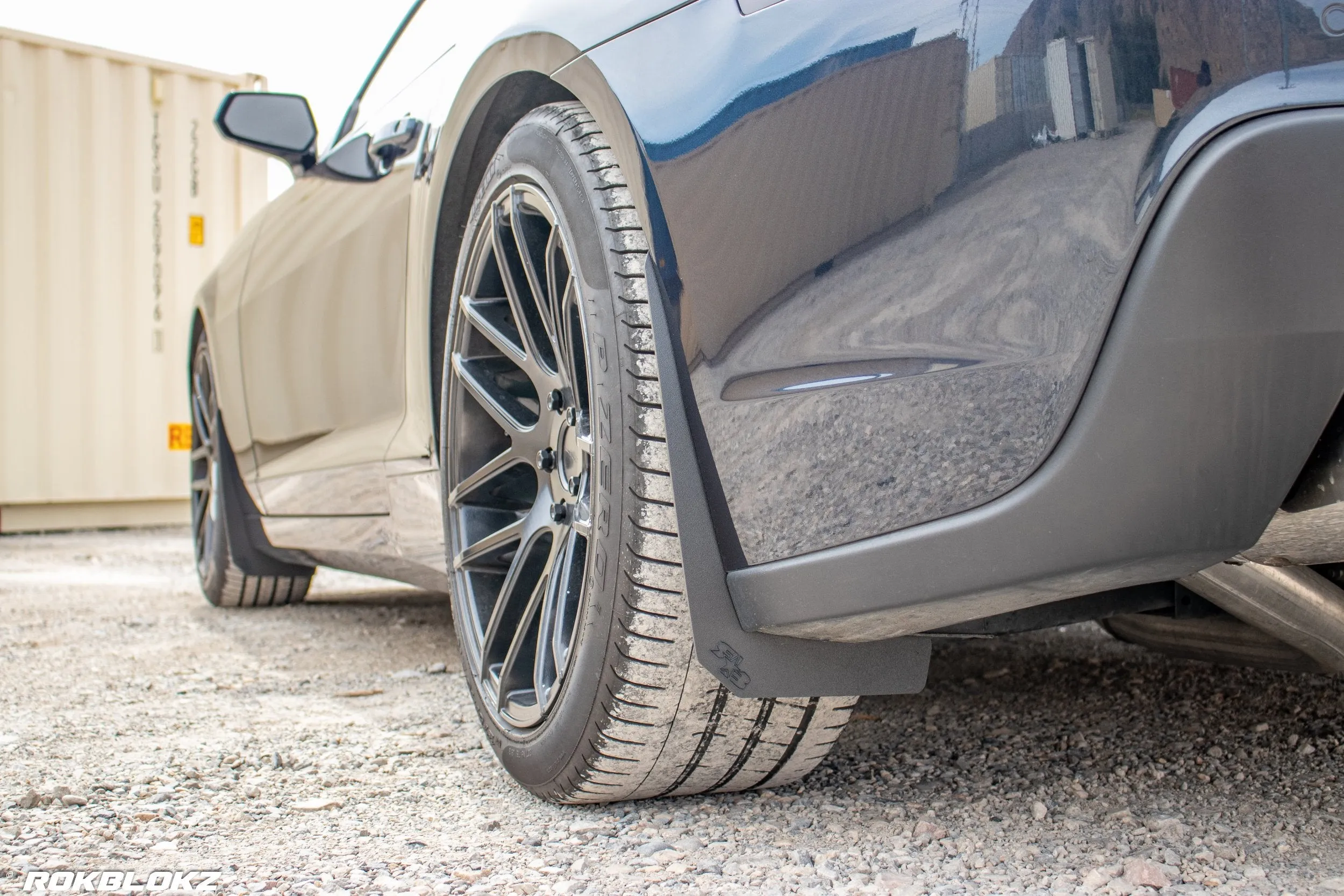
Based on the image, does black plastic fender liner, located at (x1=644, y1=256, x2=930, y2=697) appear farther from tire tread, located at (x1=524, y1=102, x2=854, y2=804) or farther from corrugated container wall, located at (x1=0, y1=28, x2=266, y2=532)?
corrugated container wall, located at (x1=0, y1=28, x2=266, y2=532)

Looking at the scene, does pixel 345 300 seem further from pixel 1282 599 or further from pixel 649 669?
pixel 1282 599

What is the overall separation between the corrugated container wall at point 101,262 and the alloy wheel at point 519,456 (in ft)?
23.3

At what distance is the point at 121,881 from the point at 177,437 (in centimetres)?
762

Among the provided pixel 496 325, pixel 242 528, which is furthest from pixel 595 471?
pixel 242 528

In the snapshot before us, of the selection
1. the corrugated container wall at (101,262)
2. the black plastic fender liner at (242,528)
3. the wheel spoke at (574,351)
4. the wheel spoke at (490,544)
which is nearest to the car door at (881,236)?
the wheel spoke at (574,351)

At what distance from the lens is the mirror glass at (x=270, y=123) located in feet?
8.83

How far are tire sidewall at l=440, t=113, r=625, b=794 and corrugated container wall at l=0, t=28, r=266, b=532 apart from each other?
24.2 ft

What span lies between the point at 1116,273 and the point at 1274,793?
36.8 inches

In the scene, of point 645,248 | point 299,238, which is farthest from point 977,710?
point 299,238

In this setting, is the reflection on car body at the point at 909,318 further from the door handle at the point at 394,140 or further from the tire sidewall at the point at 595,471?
the door handle at the point at 394,140

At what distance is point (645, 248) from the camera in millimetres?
1285

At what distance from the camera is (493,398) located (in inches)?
66.9

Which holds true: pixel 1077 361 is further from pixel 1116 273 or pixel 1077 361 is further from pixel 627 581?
pixel 627 581

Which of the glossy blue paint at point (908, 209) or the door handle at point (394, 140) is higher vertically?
the door handle at point (394, 140)
